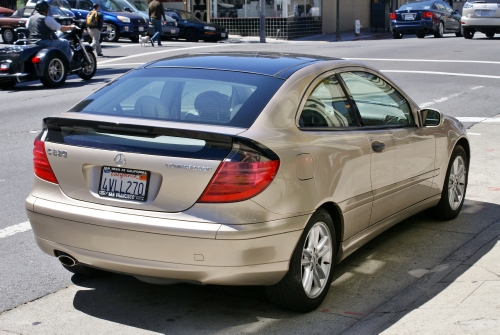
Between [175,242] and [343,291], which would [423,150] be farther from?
[175,242]

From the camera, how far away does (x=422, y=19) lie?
32.3 m

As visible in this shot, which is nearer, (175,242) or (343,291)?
(175,242)

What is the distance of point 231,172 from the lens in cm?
421

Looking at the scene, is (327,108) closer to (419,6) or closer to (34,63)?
(34,63)

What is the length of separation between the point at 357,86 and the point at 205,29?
2804 cm

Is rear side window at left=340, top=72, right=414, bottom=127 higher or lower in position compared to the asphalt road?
higher

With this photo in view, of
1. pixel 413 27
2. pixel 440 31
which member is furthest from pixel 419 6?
pixel 440 31

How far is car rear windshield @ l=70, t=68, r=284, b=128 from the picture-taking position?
4.63 metres

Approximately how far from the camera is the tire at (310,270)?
15.0ft

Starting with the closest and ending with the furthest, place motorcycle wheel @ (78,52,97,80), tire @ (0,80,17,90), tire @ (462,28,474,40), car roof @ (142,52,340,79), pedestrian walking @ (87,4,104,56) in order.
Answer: car roof @ (142,52,340,79)
tire @ (0,80,17,90)
motorcycle wheel @ (78,52,97,80)
pedestrian walking @ (87,4,104,56)
tire @ (462,28,474,40)

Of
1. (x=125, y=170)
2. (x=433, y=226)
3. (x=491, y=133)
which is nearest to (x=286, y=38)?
(x=491, y=133)

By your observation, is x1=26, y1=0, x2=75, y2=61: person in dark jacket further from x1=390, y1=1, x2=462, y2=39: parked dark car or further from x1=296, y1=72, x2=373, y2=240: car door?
x1=390, y1=1, x2=462, y2=39: parked dark car

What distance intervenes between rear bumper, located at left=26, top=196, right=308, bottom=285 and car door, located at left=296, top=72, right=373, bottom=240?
36 cm

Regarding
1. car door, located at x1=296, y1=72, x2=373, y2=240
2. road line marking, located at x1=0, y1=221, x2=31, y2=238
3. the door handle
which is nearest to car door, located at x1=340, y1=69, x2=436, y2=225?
the door handle
